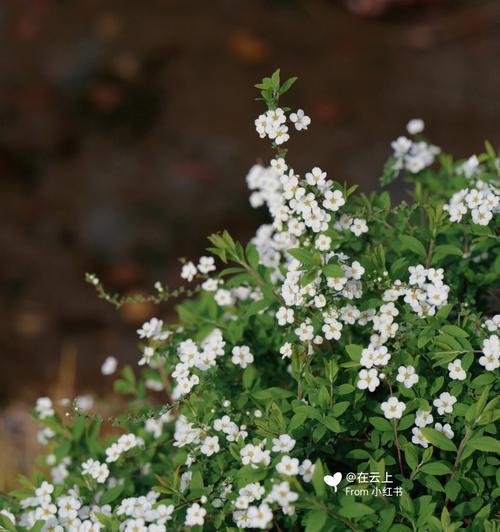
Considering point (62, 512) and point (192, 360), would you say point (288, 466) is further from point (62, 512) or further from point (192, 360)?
point (62, 512)

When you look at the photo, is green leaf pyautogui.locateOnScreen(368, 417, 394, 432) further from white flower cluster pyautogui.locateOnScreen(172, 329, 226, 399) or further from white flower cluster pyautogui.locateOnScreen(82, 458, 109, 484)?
white flower cluster pyautogui.locateOnScreen(82, 458, 109, 484)

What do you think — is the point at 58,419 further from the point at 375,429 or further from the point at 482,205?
the point at 482,205

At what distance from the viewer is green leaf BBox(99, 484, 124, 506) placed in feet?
5.97

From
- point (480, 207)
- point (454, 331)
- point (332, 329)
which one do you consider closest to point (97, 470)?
point (332, 329)

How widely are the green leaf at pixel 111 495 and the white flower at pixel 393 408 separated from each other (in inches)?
23.8

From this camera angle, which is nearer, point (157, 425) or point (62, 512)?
point (62, 512)

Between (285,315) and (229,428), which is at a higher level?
(285,315)

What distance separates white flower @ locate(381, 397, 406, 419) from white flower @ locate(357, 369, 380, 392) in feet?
0.13

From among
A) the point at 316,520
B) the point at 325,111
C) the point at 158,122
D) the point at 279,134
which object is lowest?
the point at 316,520

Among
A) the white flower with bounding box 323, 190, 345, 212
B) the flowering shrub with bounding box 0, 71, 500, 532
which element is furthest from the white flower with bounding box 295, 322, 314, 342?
the white flower with bounding box 323, 190, 345, 212

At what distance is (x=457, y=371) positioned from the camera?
165cm

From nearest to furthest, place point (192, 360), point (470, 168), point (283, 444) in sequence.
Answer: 1. point (283, 444)
2. point (192, 360)
3. point (470, 168)

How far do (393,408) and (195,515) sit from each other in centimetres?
43

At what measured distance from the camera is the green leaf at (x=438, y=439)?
1599mm
